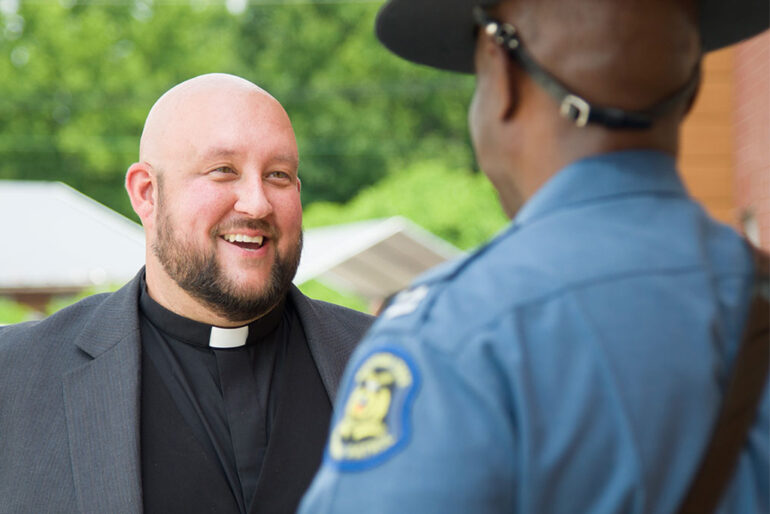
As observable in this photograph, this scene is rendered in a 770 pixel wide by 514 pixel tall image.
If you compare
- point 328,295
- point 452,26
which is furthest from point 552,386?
point 328,295

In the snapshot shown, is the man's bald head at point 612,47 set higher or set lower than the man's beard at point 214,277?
higher

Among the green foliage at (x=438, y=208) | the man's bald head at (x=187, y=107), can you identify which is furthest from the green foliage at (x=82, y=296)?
the green foliage at (x=438, y=208)

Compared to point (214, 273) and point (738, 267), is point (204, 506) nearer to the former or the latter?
point (214, 273)

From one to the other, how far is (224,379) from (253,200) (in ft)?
1.81

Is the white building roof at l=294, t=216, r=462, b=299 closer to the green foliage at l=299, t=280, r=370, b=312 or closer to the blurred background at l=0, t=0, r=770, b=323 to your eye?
the green foliage at l=299, t=280, r=370, b=312

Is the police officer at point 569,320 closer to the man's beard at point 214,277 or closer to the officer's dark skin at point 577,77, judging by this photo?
the officer's dark skin at point 577,77

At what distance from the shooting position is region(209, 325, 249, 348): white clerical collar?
301cm

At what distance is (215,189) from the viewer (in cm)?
284

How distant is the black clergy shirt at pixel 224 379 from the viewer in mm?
2787

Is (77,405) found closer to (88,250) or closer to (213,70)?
(88,250)

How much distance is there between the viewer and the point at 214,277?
2.85m

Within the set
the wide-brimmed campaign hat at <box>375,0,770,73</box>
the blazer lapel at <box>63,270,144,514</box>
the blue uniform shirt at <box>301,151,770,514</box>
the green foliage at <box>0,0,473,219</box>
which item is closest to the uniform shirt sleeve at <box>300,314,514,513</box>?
the blue uniform shirt at <box>301,151,770,514</box>

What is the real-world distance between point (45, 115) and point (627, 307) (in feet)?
105

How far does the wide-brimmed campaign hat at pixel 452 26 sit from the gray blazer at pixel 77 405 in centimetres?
143
